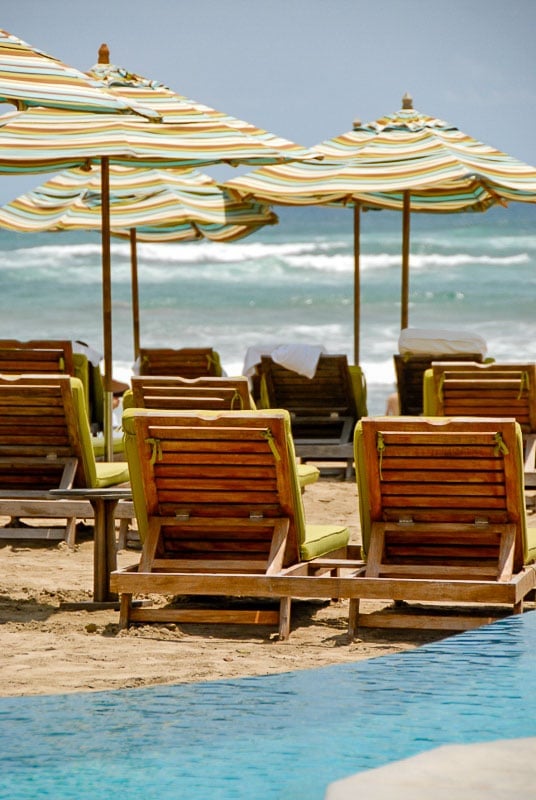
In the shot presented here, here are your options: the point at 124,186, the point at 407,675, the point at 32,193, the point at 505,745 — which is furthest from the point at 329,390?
the point at 505,745

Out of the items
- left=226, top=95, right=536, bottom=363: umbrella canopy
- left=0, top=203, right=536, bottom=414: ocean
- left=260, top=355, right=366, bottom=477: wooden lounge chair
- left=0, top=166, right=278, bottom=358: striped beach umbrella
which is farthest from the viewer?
left=0, top=203, right=536, bottom=414: ocean

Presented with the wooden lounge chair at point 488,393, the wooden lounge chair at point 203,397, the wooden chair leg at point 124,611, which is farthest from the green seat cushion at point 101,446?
the wooden chair leg at point 124,611

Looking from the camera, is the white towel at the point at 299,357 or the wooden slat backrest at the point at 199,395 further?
the white towel at the point at 299,357

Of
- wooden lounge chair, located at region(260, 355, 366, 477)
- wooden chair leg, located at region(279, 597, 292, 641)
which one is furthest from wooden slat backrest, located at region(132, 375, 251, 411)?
wooden lounge chair, located at region(260, 355, 366, 477)

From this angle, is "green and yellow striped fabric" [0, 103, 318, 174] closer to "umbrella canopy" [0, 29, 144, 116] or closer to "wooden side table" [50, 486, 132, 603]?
"umbrella canopy" [0, 29, 144, 116]

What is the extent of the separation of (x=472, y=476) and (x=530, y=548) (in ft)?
1.19

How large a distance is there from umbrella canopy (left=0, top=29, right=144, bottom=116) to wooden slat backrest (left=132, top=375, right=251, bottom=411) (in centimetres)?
136

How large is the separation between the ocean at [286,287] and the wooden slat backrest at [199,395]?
20.0 metres

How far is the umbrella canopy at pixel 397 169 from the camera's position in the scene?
9656 millimetres

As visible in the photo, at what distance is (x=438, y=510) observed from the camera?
521cm

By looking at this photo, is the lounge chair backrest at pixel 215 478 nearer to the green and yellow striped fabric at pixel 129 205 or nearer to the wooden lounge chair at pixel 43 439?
the wooden lounge chair at pixel 43 439

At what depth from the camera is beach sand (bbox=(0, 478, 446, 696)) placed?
15.0 ft

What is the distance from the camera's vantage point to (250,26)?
61.7 m

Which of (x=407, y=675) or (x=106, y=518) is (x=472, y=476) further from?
(x=106, y=518)
